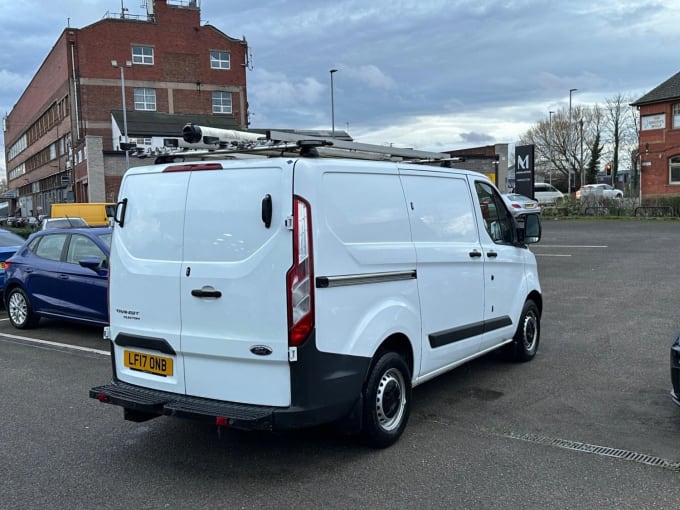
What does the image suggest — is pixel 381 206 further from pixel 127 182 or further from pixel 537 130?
pixel 537 130

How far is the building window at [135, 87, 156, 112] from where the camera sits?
59438 mm

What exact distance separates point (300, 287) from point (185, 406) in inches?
44.4

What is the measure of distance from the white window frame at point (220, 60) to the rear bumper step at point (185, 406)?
61425mm

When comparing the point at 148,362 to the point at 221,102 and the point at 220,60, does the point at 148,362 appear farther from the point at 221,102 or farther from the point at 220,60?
the point at 220,60

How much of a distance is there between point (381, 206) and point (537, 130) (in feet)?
236

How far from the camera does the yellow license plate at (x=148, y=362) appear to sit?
14.7ft

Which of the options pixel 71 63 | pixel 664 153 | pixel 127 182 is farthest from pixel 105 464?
pixel 71 63

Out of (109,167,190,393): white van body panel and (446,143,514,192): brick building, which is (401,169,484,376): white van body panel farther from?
(446,143,514,192): brick building

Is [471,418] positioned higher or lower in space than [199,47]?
lower

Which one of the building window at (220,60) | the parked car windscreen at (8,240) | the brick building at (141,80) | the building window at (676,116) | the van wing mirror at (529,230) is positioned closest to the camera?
the van wing mirror at (529,230)

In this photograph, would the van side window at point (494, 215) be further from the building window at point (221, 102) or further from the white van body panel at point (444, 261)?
the building window at point (221, 102)

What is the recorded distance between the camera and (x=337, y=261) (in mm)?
4160

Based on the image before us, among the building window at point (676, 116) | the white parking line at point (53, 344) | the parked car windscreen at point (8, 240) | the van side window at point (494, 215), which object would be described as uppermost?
the building window at point (676, 116)

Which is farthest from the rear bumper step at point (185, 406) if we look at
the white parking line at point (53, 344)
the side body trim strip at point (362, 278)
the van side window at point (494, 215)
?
the white parking line at point (53, 344)
